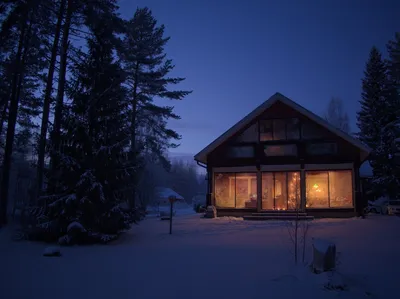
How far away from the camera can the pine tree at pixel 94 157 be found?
34.7 ft

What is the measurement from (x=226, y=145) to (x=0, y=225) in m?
12.5

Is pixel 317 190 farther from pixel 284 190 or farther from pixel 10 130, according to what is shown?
pixel 10 130

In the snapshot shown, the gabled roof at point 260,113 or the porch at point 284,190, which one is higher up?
the gabled roof at point 260,113

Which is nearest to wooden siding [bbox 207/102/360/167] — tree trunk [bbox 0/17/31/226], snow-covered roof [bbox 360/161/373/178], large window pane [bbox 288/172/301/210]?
large window pane [bbox 288/172/301/210]

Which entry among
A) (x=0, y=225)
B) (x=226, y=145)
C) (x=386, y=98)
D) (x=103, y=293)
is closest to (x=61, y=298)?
(x=103, y=293)

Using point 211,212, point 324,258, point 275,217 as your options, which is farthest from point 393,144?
point 324,258

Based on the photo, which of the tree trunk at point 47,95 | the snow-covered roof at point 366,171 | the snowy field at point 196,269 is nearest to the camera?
the snowy field at point 196,269

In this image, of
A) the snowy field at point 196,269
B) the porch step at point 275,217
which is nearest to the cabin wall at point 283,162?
the porch step at point 275,217

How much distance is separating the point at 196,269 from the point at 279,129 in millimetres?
13818

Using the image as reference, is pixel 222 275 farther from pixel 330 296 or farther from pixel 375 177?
pixel 375 177

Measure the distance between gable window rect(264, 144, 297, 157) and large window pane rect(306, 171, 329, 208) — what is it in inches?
63.0

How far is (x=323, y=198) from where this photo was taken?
18891 mm

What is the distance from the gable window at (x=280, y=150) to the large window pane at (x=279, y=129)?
54 cm

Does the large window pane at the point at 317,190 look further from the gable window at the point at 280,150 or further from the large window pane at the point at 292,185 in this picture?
the gable window at the point at 280,150
